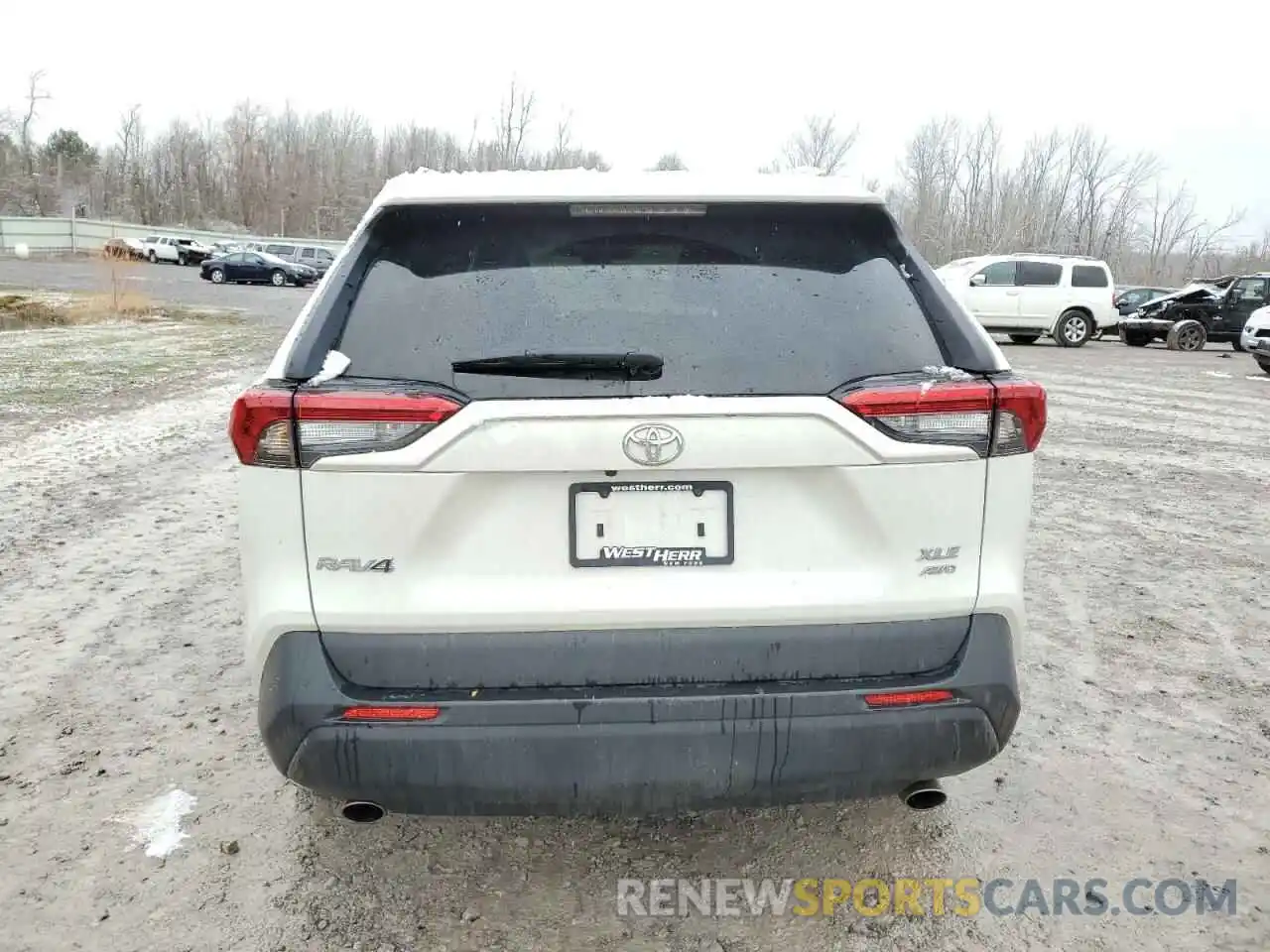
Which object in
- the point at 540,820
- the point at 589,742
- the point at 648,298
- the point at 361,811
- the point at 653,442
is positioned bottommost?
the point at 540,820

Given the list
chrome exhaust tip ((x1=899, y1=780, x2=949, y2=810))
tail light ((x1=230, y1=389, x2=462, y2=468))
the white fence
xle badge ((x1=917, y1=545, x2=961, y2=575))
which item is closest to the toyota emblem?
tail light ((x1=230, y1=389, x2=462, y2=468))

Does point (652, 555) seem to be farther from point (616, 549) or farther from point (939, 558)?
point (939, 558)

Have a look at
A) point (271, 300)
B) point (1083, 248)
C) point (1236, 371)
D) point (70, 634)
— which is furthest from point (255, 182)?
point (70, 634)

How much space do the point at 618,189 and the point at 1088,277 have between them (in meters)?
22.7

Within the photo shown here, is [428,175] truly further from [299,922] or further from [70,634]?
[70,634]

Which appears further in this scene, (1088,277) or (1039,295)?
(1088,277)

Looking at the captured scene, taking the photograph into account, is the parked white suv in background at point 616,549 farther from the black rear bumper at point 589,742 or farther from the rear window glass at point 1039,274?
the rear window glass at point 1039,274

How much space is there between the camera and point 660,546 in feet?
6.82

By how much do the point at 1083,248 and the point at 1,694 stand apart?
→ 8159 centimetres

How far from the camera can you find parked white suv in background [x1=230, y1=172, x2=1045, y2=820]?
2014 mm

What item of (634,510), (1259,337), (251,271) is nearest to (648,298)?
(634,510)

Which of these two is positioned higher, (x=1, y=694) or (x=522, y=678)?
(x=522, y=678)

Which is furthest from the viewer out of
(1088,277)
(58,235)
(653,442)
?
(58,235)

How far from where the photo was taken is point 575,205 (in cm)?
223
